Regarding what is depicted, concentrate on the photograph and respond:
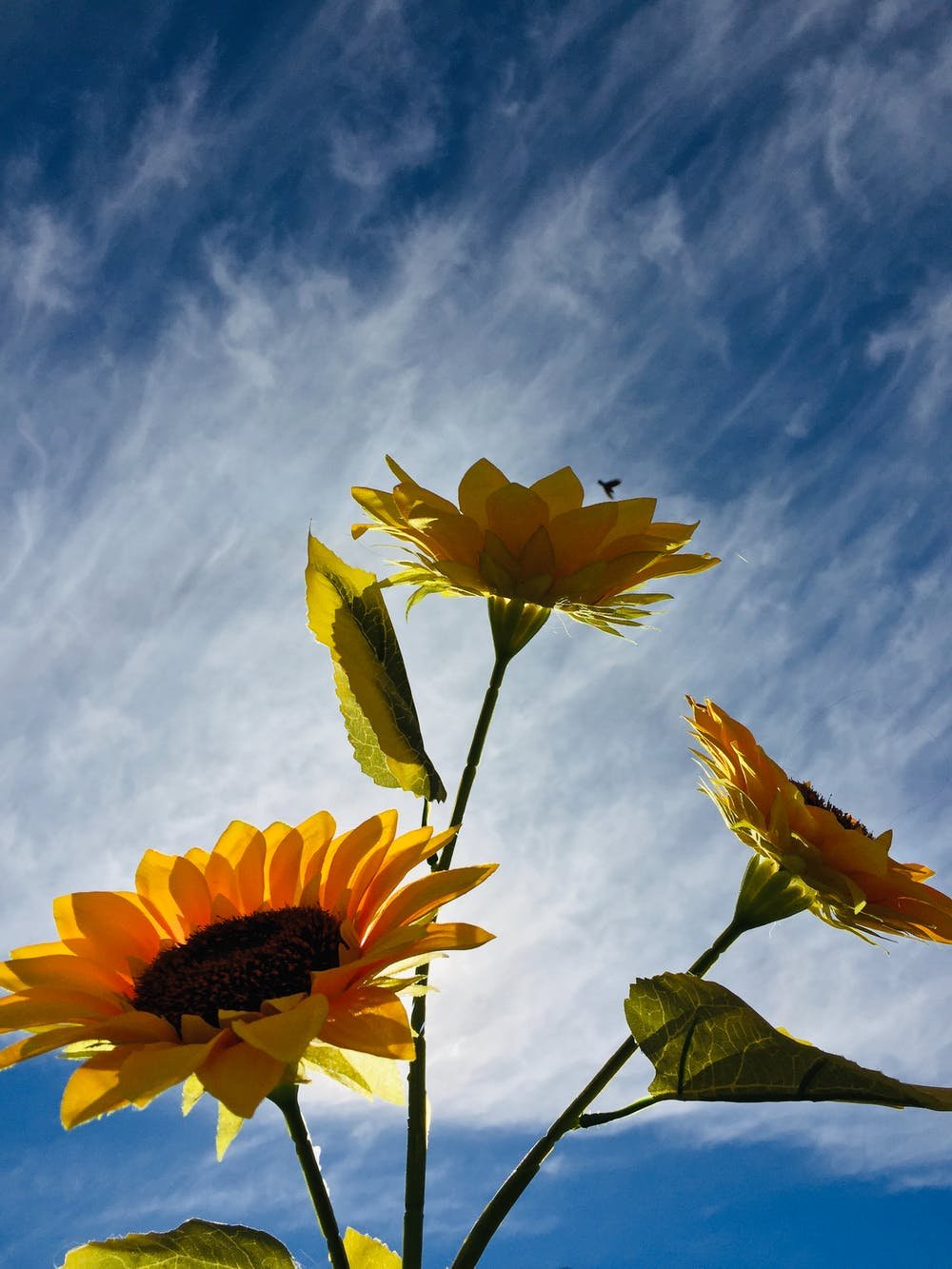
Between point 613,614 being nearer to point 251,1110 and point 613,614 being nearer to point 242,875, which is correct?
point 242,875

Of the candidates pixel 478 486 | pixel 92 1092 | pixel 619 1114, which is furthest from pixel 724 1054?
pixel 478 486

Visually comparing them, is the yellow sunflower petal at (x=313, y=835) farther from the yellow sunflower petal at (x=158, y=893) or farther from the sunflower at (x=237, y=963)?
the yellow sunflower petal at (x=158, y=893)

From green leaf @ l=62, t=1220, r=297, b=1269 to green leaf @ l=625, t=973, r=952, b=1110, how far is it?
530 mm

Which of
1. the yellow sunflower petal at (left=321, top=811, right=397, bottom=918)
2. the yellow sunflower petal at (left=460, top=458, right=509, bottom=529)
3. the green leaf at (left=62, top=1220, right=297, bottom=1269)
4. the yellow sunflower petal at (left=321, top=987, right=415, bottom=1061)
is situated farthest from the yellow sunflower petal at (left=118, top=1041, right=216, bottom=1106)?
the yellow sunflower petal at (left=460, top=458, right=509, bottom=529)

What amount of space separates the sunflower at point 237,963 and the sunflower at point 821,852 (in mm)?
529

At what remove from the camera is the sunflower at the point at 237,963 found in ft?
3.40

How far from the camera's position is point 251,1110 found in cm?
97

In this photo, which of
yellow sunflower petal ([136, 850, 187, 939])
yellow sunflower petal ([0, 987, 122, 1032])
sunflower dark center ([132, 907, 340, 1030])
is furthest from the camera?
yellow sunflower petal ([136, 850, 187, 939])

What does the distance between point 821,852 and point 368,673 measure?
2.32 feet

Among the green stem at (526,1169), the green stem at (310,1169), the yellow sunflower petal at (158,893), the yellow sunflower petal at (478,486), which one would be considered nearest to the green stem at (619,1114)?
the green stem at (526,1169)

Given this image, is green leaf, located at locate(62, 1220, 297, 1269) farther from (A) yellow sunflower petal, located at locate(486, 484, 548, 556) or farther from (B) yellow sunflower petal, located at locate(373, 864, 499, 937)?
(A) yellow sunflower petal, located at locate(486, 484, 548, 556)

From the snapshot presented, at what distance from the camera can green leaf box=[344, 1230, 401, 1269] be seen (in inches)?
61.4

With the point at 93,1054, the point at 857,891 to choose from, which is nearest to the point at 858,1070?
the point at 857,891

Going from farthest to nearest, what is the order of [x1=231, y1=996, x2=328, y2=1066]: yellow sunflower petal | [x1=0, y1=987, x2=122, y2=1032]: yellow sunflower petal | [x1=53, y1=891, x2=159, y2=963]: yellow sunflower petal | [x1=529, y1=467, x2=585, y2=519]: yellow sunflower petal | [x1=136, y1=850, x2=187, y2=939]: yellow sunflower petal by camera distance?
[x1=529, y1=467, x2=585, y2=519]: yellow sunflower petal
[x1=136, y1=850, x2=187, y2=939]: yellow sunflower petal
[x1=53, y1=891, x2=159, y2=963]: yellow sunflower petal
[x1=0, y1=987, x2=122, y2=1032]: yellow sunflower petal
[x1=231, y1=996, x2=328, y2=1066]: yellow sunflower petal
